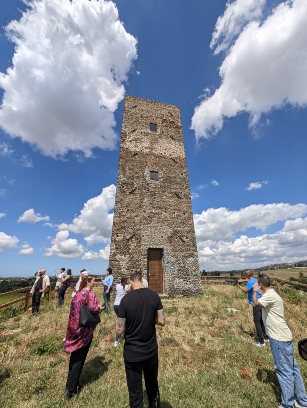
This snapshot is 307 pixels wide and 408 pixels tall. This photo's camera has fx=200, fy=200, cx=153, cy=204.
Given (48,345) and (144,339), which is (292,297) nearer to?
(144,339)

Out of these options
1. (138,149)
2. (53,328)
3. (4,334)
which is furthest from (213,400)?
(138,149)

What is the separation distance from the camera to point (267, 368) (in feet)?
14.1

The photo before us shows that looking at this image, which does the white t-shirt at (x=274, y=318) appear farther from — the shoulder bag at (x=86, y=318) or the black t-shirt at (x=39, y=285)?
the black t-shirt at (x=39, y=285)

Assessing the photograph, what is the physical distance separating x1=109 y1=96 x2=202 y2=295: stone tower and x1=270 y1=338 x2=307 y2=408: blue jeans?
30.7 ft

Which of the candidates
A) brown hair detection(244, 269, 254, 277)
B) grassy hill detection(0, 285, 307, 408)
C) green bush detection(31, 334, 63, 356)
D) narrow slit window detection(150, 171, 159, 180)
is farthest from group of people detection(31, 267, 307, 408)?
narrow slit window detection(150, 171, 159, 180)

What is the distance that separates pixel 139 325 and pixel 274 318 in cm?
230

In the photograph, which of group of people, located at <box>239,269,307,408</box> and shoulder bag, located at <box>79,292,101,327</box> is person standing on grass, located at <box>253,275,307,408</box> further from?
shoulder bag, located at <box>79,292,101,327</box>

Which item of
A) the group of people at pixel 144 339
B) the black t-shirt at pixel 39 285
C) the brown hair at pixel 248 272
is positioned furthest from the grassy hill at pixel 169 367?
the brown hair at pixel 248 272

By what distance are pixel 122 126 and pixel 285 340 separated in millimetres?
14700

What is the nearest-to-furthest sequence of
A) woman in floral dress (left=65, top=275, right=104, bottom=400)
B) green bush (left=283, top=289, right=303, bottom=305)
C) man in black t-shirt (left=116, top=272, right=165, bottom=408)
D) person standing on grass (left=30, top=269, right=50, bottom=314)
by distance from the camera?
man in black t-shirt (left=116, top=272, right=165, bottom=408) < woman in floral dress (left=65, top=275, right=104, bottom=400) < person standing on grass (left=30, top=269, right=50, bottom=314) < green bush (left=283, top=289, right=303, bottom=305)

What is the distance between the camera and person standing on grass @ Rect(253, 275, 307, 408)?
3.05 metres

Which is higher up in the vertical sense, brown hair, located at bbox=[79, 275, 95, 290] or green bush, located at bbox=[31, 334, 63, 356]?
brown hair, located at bbox=[79, 275, 95, 290]

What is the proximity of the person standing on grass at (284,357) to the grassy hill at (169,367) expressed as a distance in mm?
376

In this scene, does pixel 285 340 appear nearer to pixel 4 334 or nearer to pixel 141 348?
pixel 141 348
